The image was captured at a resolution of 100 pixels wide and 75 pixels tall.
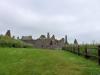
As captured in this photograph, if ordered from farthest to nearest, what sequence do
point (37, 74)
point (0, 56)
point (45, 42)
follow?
point (45, 42), point (0, 56), point (37, 74)

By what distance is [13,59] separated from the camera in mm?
22281

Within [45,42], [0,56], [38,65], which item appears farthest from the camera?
[45,42]

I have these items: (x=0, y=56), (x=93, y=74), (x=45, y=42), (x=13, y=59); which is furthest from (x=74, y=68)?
(x=45, y=42)

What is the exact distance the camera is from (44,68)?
17.3 metres

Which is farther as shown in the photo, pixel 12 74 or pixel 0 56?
pixel 0 56

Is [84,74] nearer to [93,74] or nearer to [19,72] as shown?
[93,74]

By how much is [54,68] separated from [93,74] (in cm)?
328

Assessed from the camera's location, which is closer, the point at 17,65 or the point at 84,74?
the point at 84,74

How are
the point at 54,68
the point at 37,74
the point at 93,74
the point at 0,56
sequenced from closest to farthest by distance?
the point at 93,74 → the point at 37,74 → the point at 54,68 → the point at 0,56

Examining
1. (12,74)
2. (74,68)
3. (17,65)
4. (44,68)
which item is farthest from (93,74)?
(17,65)

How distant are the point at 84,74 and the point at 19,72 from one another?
169 inches

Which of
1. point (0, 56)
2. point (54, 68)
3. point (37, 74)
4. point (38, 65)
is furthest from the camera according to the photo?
point (0, 56)

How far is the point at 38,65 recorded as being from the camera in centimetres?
1850

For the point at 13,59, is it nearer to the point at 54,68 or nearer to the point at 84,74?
the point at 54,68
